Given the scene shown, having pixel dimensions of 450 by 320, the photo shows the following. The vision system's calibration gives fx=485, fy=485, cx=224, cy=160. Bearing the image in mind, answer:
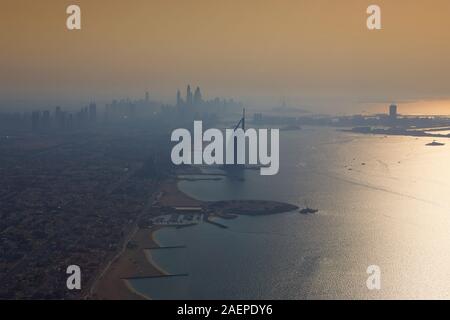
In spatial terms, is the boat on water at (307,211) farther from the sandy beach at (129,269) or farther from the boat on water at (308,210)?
the sandy beach at (129,269)

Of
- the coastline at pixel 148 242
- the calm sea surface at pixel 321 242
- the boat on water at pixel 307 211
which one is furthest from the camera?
the boat on water at pixel 307 211

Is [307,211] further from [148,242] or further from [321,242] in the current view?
[148,242]

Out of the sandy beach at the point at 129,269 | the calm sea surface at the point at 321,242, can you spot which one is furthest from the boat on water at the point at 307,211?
Answer: the sandy beach at the point at 129,269

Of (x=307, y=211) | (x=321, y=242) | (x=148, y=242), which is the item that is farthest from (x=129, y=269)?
(x=307, y=211)

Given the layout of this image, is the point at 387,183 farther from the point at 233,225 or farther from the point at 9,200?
the point at 9,200

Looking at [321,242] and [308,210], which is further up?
[308,210]

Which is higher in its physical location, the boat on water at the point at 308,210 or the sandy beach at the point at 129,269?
the boat on water at the point at 308,210

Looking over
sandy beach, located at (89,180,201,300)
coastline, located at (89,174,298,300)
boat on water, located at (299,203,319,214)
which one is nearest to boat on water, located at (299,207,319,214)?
boat on water, located at (299,203,319,214)

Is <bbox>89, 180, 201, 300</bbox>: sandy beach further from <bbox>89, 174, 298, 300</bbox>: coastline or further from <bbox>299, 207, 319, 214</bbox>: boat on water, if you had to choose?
<bbox>299, 207, 319, 214</bbox>: boat on water
